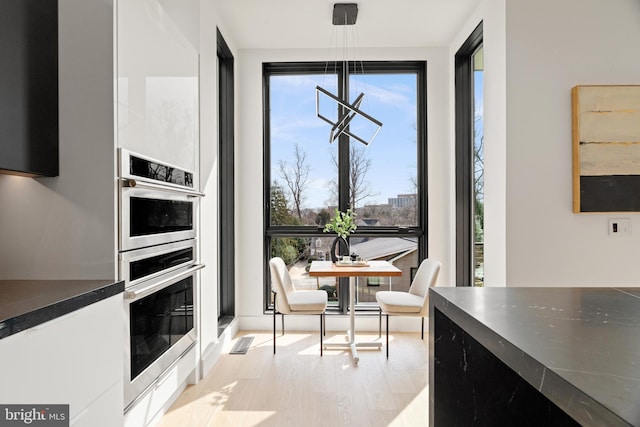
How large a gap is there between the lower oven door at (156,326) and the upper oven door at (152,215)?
20cm

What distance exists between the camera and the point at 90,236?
161cm

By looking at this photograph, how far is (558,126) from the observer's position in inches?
99.8

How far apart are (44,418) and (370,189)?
11.2 feet

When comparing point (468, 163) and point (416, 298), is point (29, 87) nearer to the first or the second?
point (416, 298)

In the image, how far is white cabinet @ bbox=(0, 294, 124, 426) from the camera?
101cm

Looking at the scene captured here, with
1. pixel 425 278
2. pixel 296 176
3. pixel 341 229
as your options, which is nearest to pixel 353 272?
pixel 341 229

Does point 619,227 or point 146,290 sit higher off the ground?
point 619,227

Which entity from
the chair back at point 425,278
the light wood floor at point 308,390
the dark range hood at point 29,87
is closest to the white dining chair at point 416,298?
the chair back at point 425,278

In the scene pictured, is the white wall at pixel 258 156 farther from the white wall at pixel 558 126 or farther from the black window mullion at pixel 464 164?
the white wall at pixel 558 126

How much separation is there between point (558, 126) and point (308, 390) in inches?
93.2

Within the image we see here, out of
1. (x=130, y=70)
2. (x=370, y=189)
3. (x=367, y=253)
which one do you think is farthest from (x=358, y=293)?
(x=130, y=70)

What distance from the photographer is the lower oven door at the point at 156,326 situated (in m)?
1.66

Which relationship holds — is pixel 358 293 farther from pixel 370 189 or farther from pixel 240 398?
pixel 240 398

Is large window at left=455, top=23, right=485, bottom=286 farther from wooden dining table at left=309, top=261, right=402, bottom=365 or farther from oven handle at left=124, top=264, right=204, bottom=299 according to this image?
oven handle at left=124, top=264, right=204, bottom=299
